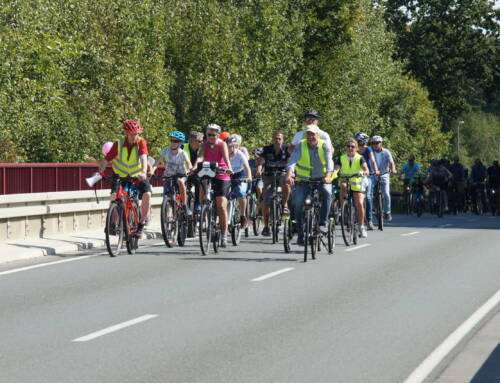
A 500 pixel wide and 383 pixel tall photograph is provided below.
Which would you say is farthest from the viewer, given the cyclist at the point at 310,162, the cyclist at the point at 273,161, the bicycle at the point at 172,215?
the cyclist at the point at 273,161

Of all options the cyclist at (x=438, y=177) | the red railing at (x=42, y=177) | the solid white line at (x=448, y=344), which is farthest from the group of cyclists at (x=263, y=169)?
the cyclist at (x=438, y=177)

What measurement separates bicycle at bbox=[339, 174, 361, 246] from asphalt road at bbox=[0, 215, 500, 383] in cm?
159

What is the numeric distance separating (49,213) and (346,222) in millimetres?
4748

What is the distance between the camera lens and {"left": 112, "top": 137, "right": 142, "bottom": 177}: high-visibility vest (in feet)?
48.7

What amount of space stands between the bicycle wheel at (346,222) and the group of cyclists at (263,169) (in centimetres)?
49

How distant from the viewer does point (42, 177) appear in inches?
701

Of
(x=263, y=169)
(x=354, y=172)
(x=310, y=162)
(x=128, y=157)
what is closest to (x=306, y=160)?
(x=310, y=162)

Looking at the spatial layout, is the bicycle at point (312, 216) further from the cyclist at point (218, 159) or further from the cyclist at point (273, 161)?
the cyclist at point (273, 161)

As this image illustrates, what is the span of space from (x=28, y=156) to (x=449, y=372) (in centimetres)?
2653

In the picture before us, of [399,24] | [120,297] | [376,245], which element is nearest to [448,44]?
[399,24]

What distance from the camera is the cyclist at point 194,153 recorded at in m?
17.0

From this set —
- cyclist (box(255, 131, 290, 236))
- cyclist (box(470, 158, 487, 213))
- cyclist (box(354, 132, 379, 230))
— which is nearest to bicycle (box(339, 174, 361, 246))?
cyclist (box(255, 131, 290, 236))

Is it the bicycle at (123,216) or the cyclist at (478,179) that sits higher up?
the cyclist at (478,179)

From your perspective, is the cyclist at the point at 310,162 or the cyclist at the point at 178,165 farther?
the cyclist at the point at 178,165
